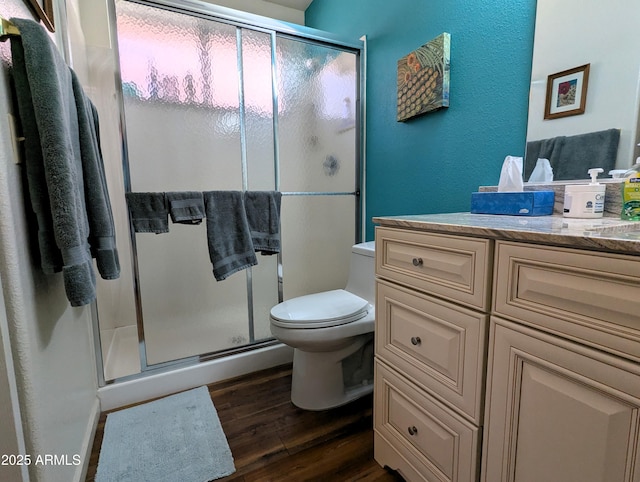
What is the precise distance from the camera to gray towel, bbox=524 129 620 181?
37.7 inches

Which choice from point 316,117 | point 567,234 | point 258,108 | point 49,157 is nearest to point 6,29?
point 49,157

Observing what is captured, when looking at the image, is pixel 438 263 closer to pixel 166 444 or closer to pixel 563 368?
pixel 563 368

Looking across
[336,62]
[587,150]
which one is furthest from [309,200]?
[587,150]

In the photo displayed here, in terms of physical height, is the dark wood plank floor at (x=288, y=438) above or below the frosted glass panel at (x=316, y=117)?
below

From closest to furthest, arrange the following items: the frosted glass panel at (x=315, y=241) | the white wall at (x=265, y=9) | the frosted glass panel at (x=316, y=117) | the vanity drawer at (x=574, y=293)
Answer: the vanity drawer at (x=574, y=293), the frosted glass panel at (x=316, y=117), the frosted glass panel at (x=315, y=241), the white wall at (x=265, y=9)

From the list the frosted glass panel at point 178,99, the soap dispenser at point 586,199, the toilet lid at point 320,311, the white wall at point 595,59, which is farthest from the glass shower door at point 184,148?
the soap dispenser at point 586,199

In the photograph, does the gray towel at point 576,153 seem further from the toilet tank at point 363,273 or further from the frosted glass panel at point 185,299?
the frosted glass panel at point 185,299

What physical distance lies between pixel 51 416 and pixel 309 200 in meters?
1.56

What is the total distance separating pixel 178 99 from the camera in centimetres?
162

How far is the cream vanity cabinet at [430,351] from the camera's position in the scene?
777mm

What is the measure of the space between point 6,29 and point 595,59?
1.60 m

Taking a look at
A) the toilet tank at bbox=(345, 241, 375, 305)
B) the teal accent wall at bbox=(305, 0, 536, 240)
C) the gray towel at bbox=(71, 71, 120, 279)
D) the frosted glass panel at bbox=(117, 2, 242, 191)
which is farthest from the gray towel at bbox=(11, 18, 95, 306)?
the teal accent wall at bbox=(305, 0, 536, 240)

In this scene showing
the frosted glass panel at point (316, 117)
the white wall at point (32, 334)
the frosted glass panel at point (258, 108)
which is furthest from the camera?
the frosted glass panel at point (316, 117)

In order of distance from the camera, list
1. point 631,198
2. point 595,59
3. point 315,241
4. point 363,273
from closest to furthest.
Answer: point 631,198 → point 595,59 → point 363,273 → point 315,241
